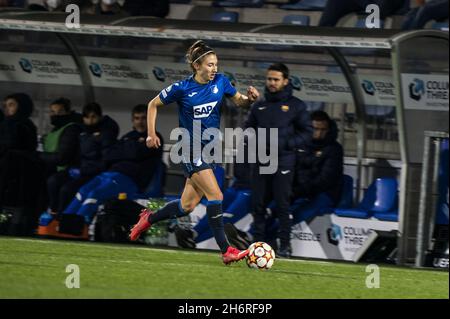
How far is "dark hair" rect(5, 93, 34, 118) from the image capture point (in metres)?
15.4

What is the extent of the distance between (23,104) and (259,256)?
5303mm

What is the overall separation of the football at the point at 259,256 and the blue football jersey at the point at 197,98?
1067mm

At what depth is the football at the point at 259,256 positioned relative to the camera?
11094 mm

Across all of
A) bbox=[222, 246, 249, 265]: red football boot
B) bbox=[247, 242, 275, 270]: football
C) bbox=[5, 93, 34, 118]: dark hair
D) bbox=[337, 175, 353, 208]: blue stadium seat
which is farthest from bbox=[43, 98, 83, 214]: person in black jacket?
bbox=[247, 242, 275, 270]: football

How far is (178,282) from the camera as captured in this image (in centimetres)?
998

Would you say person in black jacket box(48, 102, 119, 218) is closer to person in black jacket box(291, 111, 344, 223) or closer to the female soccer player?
person in black jacket box(291, 111, 344, 223)

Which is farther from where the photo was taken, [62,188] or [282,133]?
[62,188]

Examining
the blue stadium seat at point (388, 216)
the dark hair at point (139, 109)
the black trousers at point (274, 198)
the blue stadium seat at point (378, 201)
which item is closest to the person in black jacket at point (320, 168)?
the blue stadium seat at point (378, 201)

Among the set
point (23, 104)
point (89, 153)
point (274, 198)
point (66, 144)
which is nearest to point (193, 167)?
point (274, 198)

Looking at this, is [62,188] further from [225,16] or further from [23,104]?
[225,16]

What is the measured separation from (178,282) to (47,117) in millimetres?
6214

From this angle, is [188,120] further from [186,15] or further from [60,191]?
[186,15]

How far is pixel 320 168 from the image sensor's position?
13906 mm

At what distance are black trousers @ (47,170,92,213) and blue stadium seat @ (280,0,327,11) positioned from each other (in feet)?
13.8
